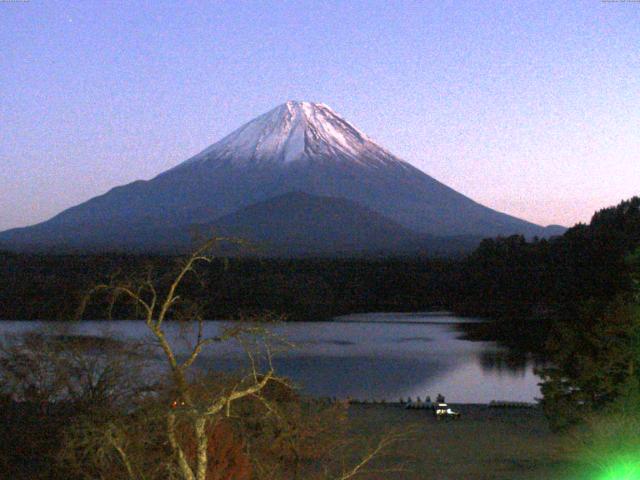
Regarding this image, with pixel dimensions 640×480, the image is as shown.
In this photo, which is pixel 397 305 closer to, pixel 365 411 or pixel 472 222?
pixel 365 411

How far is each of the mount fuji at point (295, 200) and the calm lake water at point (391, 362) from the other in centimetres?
4703

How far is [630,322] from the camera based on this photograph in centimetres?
1000

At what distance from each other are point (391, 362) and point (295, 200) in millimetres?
64809

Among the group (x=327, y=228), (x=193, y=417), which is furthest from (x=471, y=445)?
(x=327, y=228)

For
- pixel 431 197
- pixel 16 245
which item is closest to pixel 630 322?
pixel 16 245

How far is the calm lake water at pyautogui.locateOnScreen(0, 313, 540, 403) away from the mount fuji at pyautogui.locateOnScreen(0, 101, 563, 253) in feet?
154

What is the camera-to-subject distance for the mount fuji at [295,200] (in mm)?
84375

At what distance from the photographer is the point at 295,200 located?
89000mm

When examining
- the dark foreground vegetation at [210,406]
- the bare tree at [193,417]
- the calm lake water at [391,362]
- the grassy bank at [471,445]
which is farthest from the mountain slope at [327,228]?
the bare tree at [193,417]

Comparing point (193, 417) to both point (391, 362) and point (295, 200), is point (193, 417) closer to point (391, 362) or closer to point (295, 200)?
point (391, 362)

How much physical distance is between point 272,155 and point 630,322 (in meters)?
90.9

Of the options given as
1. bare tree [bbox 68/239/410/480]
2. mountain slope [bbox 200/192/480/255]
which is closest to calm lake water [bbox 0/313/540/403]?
bare tree [bbox 68/239/410/480]

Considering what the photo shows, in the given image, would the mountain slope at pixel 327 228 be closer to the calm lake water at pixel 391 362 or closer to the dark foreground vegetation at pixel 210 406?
the calm lake water at pixel 391 362

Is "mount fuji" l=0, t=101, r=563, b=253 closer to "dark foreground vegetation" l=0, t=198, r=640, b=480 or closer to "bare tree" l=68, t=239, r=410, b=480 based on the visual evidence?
"dark foreground vegetation" l=0, t=198, r=640, b=480
